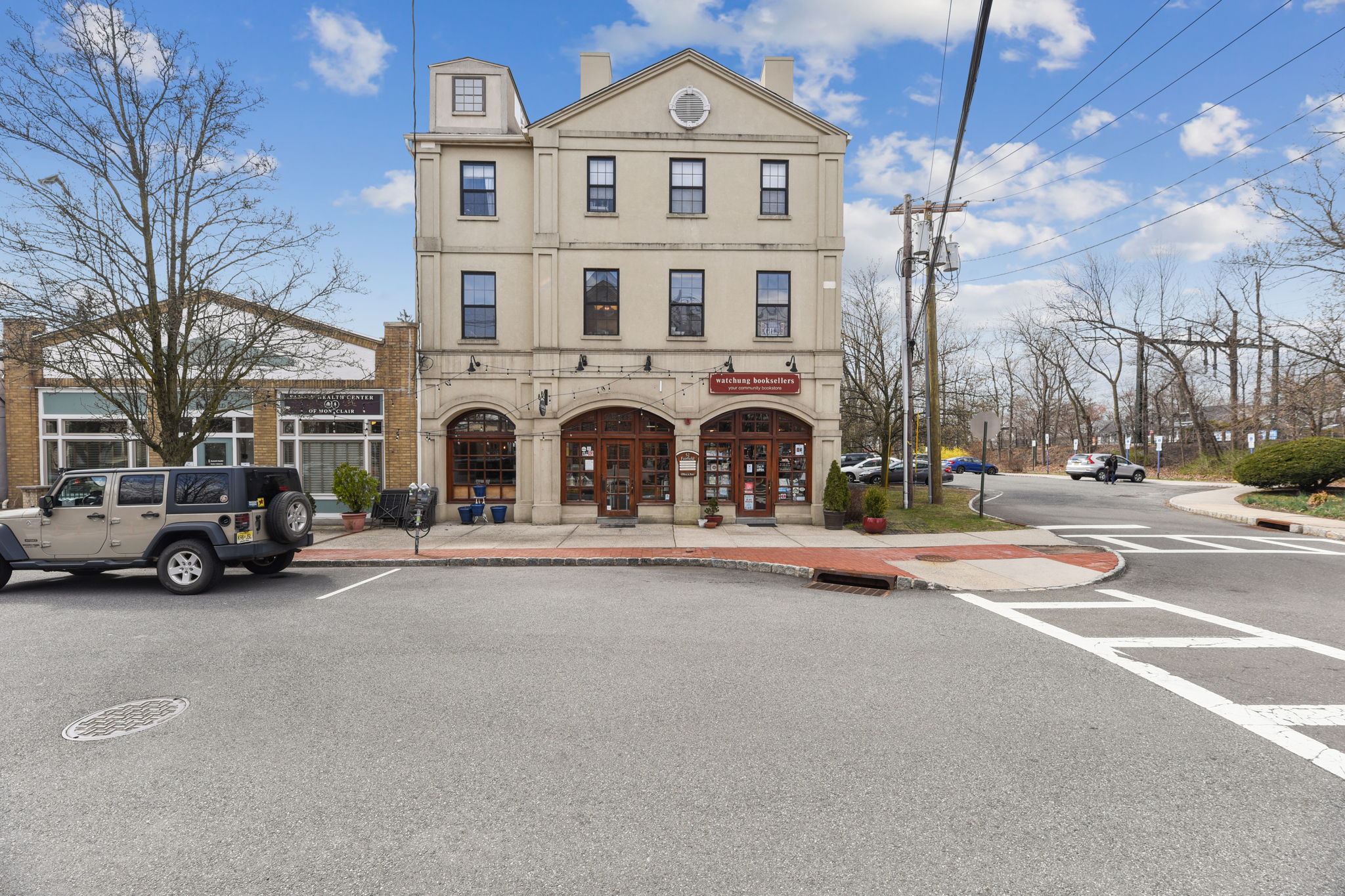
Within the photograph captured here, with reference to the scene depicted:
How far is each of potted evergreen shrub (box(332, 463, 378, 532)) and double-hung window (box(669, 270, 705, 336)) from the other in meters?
8.99

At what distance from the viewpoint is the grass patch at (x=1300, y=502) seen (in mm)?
18531

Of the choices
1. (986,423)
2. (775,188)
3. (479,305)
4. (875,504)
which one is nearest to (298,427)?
(479,305)

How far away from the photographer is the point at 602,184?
691 inches

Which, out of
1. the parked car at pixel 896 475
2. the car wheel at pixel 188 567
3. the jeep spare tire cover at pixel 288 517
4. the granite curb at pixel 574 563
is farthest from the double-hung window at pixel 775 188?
the parked car at pixel 896 475

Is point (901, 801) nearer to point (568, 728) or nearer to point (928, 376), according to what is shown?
point (568, 728)

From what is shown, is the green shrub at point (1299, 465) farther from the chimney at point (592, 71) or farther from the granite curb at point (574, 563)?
the chimney at point (592, 71)

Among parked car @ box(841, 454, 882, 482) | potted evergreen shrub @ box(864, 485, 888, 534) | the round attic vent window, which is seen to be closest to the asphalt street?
potted evergreen shrub @ box(864, 485, 888, 534)

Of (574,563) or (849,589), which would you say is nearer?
(849,589)

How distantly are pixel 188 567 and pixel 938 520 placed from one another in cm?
1672

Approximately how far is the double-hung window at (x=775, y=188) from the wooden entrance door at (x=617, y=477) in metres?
7.59

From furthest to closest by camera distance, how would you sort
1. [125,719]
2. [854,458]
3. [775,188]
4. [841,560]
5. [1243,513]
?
1. [854,458]
2. [1243,513]
3. [775,188]
4. [841,560]
5. [125,719]

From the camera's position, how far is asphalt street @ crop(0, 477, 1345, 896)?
3.07 m

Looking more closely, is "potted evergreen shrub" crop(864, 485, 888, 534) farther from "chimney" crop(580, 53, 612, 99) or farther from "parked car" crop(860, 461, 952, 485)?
"parked car" crop(860, 461, 952, 485)

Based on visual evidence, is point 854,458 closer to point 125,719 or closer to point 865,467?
point 865,467
